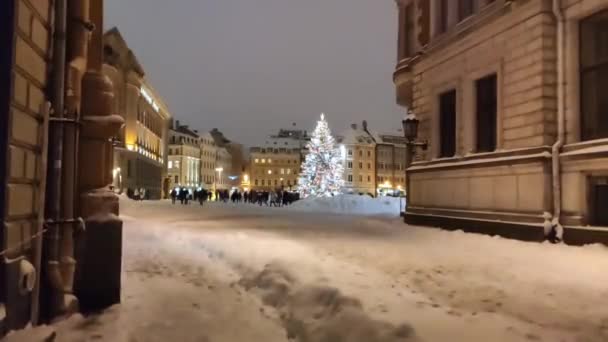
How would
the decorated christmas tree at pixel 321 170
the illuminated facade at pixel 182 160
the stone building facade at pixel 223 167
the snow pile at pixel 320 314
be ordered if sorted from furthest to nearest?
the stone building facade at pixel 223 167 < the illuminated facade at pixel 182 160 < the decorated christmas tree at pixel 321 170 < the snow pile at pixel 320 314

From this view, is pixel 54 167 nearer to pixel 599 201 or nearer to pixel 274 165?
pixel 599 201

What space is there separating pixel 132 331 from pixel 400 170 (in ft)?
444

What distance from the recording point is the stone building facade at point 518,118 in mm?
14164

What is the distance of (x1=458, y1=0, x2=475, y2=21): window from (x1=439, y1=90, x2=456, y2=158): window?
263cm

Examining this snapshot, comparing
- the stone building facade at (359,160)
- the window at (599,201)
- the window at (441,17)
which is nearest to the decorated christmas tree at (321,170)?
the window at (441,17)

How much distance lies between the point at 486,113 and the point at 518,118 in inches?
88.5

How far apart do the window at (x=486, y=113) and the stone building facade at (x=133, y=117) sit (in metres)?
41.9

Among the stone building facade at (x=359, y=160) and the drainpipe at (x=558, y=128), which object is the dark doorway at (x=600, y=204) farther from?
the stone building facade at (x=359, y=160)

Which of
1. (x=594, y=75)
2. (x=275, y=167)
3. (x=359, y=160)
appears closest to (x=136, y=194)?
(x=594, y=75)

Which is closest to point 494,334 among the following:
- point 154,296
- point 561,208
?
point 154,296

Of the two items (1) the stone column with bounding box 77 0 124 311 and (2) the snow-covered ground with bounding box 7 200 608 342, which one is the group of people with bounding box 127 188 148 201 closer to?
(2) the snow-covered ground with bounding box 7 200 608 342

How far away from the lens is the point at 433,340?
555 centimetres

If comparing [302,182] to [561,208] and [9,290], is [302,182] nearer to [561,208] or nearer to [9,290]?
[561,208]

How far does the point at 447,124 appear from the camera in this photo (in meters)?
20.8
